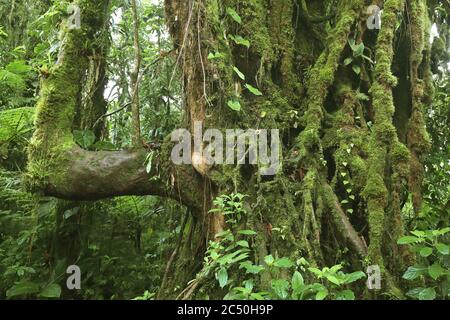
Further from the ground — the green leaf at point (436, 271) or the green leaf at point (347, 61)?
the green leaf at point (347, 61)

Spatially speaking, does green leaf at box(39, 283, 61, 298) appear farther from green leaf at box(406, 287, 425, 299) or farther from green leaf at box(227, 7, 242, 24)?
green leaf at box(406, 287, 425, 299)

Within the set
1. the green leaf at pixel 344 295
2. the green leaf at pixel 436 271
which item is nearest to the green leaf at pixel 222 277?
the green leaf at pixel 344 295

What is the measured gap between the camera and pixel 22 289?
4.40 metres

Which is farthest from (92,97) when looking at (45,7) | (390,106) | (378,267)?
(378,267)

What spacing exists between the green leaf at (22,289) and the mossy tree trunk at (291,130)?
138 cm

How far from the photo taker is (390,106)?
349 centimetres

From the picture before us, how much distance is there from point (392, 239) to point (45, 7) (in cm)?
549

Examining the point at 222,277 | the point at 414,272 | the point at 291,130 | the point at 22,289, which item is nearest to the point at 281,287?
the point at 222,277

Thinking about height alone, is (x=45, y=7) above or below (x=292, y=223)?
above

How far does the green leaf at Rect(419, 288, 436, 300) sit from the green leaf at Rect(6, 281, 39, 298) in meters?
3.63

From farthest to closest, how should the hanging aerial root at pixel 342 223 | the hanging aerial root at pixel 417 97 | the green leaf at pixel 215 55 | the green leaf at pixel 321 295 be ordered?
the hanging aerial root at pixel 417 97, the green leaf at pixel 215 55, the hanging aerial root at pixel 342 223, the green leaf at pixel 321 295

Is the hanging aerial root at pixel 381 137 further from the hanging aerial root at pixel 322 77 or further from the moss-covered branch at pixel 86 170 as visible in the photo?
the moss-covered branch at pixel 86 170

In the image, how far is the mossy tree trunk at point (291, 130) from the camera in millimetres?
3291
